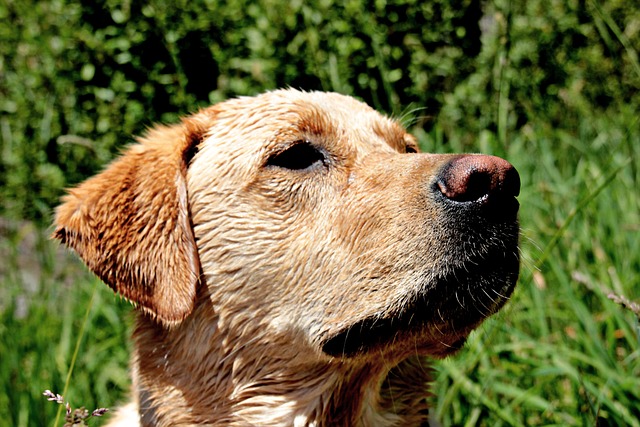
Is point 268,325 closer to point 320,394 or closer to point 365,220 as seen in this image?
point 320,394

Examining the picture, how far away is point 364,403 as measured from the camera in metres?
2.56

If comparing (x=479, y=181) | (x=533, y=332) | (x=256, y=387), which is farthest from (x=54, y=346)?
(x=479, y=181)

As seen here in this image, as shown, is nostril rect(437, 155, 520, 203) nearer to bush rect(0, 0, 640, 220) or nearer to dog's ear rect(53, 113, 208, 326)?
dog's ear rect(53, 113, 208, 326)

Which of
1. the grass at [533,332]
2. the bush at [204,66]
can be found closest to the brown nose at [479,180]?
the grass at [533,332]

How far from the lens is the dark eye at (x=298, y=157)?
263cm

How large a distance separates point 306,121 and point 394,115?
1.44 meters

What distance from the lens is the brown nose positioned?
81.3 inches

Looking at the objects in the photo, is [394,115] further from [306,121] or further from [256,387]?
[256,387]

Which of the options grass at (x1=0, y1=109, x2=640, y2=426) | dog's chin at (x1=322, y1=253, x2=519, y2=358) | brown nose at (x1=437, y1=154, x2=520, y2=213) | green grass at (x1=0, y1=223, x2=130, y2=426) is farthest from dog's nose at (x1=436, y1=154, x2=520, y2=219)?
green grass at (x1=0, y1=223, x2=130, y2=426)

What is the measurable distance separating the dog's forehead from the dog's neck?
76 cm

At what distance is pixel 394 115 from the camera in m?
4.02

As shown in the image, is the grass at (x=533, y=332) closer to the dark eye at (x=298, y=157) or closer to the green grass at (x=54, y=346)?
the green grass at (x=54, y=346)

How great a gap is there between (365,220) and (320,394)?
2.09 feet

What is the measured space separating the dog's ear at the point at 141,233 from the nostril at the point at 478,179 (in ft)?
3.10
